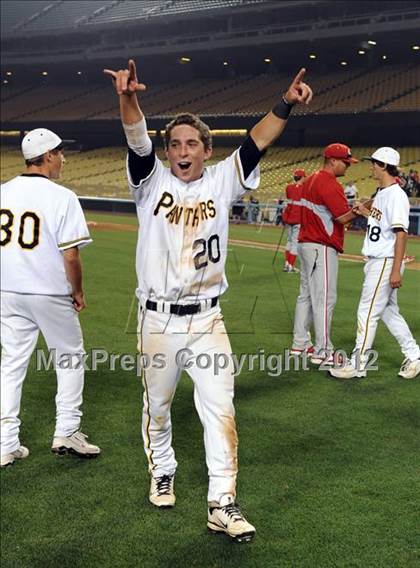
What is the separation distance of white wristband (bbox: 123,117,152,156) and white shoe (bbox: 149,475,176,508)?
1626mm

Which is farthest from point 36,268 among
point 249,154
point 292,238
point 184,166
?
point 292,238

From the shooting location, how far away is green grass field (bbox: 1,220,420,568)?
2.87 m

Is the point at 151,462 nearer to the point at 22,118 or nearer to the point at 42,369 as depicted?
the point at 42,369

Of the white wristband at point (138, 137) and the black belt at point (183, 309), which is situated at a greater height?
the white wristband at point (138, 137)

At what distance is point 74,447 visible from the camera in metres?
3.80

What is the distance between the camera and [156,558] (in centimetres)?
280

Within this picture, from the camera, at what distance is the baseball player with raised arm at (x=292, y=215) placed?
9430 mm

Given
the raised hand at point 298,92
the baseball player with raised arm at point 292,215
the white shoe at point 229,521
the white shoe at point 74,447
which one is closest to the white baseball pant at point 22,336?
the white shoe at point 74,447

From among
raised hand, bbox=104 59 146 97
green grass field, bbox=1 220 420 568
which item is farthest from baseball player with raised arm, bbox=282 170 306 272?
raised hand, bbox=104 59 146 97

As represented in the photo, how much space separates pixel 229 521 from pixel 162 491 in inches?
18.1

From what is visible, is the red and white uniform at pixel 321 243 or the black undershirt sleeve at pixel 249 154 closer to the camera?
the black undershirt sleeve at pixel 249 154

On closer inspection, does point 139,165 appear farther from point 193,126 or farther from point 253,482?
point 253,482

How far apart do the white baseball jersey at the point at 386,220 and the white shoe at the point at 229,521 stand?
2.83m

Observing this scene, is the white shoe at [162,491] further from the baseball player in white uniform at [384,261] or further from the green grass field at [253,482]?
the baseball player in white uniform at [384,261]
